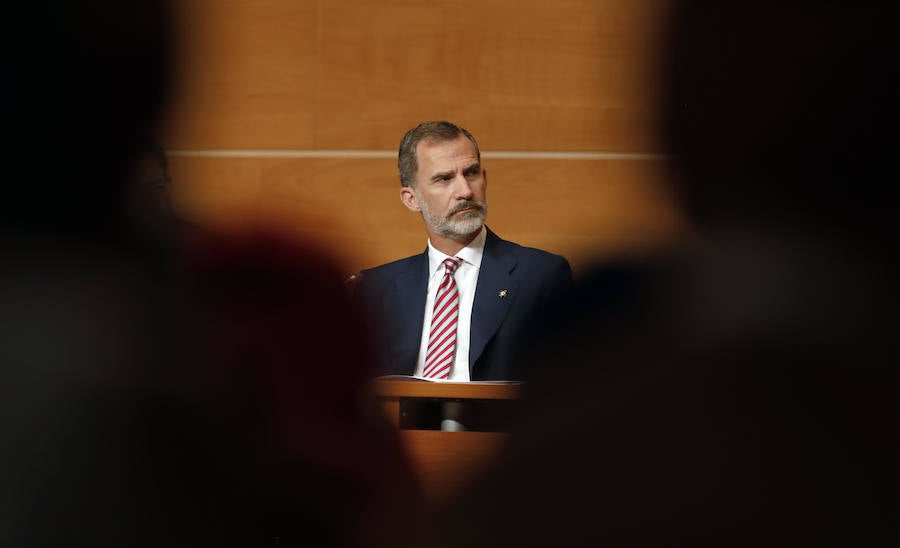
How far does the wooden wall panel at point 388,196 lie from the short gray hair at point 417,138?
0.13 meters

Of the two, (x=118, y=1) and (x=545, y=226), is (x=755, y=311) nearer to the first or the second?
(x=118, y=1)

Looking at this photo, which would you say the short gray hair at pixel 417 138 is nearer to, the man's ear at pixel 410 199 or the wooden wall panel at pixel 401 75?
the man's ear at pixel 410 199

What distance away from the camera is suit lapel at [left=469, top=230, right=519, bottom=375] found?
47.8 inches

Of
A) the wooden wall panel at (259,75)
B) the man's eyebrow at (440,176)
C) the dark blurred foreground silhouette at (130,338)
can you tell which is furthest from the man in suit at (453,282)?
the dark blurred foreground silhouette at (130,338)

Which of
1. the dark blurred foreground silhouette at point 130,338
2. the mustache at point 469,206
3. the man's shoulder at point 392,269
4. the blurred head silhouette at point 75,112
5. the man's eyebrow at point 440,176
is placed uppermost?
the man's eyebrow at point 440,176

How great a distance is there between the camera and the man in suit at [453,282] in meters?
1.21

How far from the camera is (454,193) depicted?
4.34ft

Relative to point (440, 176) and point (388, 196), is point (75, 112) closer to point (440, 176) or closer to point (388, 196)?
point (440, 176)

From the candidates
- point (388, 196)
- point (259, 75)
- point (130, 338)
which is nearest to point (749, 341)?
point (130, 338)

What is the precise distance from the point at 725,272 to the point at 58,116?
1.01 ft

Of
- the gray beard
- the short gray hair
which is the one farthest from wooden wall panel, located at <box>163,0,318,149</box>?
Answer: the gray beard

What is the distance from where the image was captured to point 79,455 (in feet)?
1.34

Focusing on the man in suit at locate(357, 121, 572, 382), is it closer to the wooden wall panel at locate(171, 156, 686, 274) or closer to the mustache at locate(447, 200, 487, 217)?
the mustache at locate(447, 200, 487, 217)

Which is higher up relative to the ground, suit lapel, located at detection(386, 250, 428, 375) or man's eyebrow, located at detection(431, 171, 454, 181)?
man's eyebrow, located at detection(431, 171, 454, 181)
